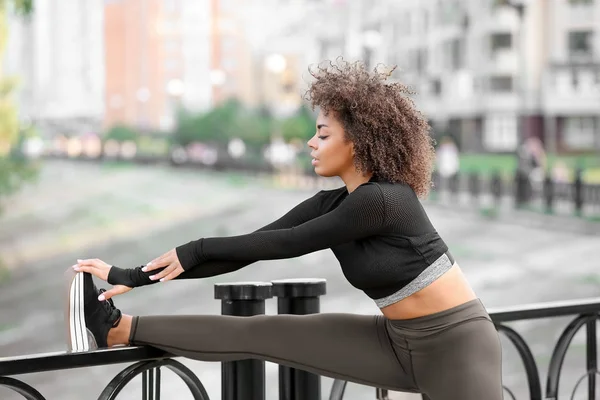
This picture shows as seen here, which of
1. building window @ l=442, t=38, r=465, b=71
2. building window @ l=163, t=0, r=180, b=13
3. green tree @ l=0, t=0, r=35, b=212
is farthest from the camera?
building window @ l=163, t=0, r=180, b=13

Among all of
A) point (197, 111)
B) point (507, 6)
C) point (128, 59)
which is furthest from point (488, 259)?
point (128, 59)

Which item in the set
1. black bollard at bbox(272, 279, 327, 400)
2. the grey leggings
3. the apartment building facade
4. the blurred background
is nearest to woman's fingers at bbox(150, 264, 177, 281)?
the grey leggings

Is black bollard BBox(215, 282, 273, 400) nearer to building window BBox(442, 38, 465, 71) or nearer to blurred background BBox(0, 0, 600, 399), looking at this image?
blurred background BBox(0, 0, 600, 399)

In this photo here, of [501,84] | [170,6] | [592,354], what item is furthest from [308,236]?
[170,6]

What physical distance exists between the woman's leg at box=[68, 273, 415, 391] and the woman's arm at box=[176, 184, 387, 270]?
18 centimetres

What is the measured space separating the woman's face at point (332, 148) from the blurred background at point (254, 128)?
22.8 meters

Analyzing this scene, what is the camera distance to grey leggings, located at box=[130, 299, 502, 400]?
6.72 ft

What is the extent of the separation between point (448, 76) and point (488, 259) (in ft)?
19.5

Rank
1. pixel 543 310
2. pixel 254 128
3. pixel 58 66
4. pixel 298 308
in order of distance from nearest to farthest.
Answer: pixel 298 308 → pixel 543 310 → pixel 58 66 → pixel 254 128

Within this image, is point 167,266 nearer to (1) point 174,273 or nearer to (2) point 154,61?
(1) point 174,273

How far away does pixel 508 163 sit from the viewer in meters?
26.0

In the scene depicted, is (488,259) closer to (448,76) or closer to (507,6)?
(448,76)

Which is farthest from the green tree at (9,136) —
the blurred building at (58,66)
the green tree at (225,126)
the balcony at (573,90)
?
the balcony at (573,90)

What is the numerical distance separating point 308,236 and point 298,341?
13.0 inches
